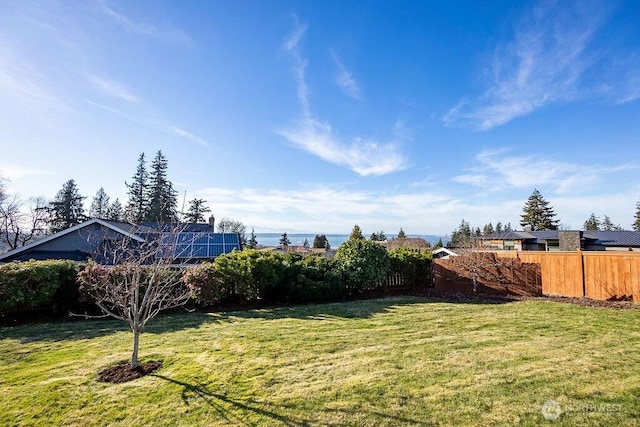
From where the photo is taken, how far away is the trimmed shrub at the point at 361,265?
1116cm

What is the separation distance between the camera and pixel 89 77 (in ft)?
26.2

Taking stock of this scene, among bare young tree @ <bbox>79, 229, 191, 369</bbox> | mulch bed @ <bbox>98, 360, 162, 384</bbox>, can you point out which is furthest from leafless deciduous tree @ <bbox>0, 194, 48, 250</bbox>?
mulch bed @ <bbox>98, 360, 162, 384</bbox>

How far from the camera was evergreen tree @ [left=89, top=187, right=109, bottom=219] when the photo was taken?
41500 millimetres

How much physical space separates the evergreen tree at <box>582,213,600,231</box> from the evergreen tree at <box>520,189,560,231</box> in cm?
1471

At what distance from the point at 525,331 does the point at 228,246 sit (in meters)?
15.2

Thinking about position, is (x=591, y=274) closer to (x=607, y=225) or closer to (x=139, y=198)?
(x=139, y=198)

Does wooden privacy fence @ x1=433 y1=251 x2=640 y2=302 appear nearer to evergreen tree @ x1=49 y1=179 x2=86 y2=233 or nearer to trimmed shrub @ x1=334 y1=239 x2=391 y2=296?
trimmed shrub @ x1=334 y1=239 x2=391 y2=296

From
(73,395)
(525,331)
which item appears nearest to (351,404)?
(73,395)

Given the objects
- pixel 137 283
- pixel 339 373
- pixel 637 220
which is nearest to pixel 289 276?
pixel 137 283

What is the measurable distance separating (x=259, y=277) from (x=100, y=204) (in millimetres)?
42726

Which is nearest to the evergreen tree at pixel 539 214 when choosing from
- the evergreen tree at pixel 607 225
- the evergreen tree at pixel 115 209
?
the evergreen tree at pixel 607 225

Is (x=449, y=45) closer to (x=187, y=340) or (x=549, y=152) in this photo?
(x=549, y=152)

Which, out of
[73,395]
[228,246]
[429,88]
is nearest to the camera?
[73,395]

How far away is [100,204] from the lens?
42.2 m
